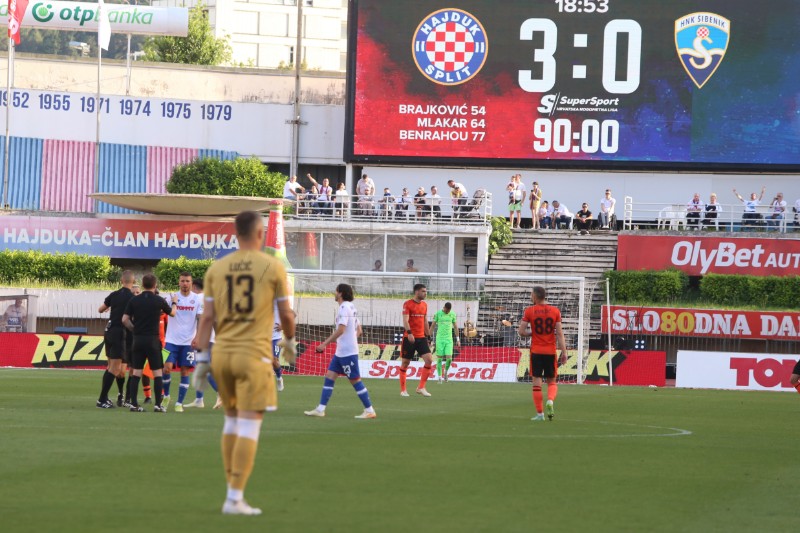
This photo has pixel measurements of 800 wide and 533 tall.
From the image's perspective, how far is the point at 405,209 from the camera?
46062 millimetres

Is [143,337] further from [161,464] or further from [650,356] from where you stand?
[650,356]

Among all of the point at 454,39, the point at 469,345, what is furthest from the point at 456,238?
the point at 469,345

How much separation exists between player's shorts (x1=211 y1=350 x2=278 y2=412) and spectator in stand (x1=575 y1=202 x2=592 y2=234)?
1480 inches

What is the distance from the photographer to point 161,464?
11.6m

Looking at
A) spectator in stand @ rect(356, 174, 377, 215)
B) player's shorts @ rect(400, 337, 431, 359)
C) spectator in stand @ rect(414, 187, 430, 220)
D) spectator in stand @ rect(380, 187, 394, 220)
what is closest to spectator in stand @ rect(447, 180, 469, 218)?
spectator in stand @ rect(414, 187, 430, 220)

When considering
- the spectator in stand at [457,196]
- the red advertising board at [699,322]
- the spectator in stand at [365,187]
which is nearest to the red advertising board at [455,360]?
the red advertising board at [699,322]

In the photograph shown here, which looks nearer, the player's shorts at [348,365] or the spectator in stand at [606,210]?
the player's shorts at [348,365]

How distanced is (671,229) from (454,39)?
33.9ft

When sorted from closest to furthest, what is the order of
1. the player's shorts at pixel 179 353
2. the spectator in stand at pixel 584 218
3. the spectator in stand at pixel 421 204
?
the player's shorts at pixel 179 353 < the spectator in stand at pixel 421 204 < the spectator in stand at pixel 584 218

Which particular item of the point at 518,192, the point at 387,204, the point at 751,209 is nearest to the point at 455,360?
the point at 387,204

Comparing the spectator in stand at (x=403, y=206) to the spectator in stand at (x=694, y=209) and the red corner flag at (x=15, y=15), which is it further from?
the red corner flag at (x=15, y=15)

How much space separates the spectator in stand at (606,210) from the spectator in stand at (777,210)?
549 cm

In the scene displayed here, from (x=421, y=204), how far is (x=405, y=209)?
2.97 ft

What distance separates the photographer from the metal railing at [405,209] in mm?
45094
